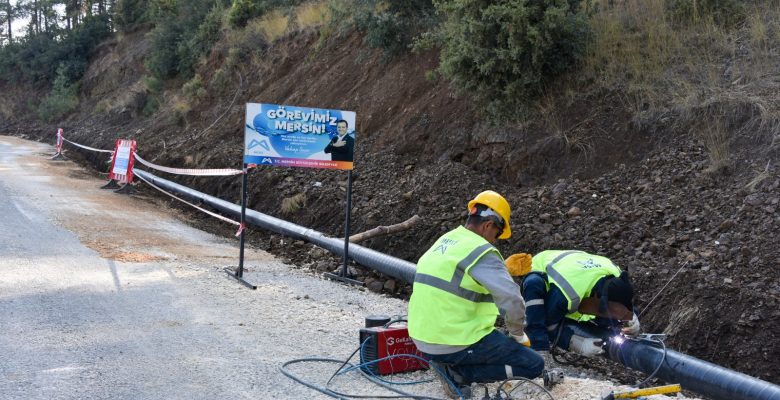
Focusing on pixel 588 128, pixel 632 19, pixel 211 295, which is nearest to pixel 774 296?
pixel 588 128

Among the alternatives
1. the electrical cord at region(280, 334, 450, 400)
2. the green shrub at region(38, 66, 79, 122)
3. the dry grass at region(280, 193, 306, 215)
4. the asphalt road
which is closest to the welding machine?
the electrical cord at region(280, 334, 450, 400)

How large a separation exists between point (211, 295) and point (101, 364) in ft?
8.69

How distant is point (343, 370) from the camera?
238 inches

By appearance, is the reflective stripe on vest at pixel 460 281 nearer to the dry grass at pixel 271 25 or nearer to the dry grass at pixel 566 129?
the dry grass at pixel 566 129

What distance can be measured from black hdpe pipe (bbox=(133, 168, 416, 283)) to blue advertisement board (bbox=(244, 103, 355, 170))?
134cm

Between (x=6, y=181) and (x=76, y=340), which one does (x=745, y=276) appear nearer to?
(x=76, y=340)

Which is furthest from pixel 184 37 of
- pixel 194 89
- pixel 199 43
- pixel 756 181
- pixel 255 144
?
pixel 756 181

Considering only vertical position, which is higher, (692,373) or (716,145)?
(716,145)

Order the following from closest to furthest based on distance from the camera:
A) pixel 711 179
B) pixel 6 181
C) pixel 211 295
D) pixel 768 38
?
pixel 211 295 → pixel 711 179 → pixel 768 38 → pixel 6 181

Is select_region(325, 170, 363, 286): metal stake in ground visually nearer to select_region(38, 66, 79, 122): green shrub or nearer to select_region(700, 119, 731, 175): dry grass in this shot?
select_region(700, 119, 731, 175): dry grass

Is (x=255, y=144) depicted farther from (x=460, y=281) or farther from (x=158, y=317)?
(x=460, y=281)

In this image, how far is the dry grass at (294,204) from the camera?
47.3 feet

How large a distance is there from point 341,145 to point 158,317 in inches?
145

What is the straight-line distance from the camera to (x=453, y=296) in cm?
503
